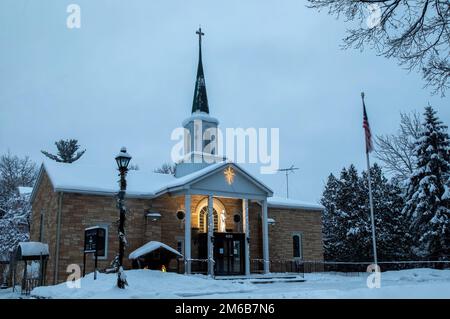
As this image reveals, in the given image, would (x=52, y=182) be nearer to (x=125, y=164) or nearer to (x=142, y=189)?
(x=142, y=189)

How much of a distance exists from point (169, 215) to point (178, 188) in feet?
6.33

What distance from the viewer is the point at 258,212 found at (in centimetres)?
2842

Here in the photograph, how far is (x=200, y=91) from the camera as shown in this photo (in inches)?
1221

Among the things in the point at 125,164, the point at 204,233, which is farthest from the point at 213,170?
the point at 125,164

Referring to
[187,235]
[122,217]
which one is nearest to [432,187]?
[187,235]

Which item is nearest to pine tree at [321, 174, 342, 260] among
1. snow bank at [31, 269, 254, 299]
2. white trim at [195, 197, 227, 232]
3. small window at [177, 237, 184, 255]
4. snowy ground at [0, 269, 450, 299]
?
white trim at [195, 197, 227, 232]

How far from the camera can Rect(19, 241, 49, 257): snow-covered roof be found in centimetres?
2166

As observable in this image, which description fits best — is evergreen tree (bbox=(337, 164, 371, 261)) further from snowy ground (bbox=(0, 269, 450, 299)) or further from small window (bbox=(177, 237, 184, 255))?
snowy ground (bbox=(0, 269, 450, 299))

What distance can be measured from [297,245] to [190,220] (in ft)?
28.6

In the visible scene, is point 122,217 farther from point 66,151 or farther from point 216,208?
point 66,151

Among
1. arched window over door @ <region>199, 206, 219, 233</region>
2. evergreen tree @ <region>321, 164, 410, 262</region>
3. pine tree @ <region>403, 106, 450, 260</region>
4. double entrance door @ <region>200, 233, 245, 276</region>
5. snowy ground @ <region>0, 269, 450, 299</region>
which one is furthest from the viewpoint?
evergreen tree @ <region>321, 164, 410, 262</region>

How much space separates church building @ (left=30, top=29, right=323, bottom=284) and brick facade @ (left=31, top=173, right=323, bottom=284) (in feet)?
0.15

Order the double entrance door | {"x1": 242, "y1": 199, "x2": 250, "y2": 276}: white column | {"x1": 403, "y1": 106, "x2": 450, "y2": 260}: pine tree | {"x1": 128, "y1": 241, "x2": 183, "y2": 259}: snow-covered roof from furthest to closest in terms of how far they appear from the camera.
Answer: {"x1": 403, "y1": 106, "x2": 450, "y2": 260}: pine tree → the double entrance door → {"x1": 242, "y1": 199, "x2": 250, "y2": 276}: white column → {"x1": 128, "y1": 241, "x2": 183, "y2": 259}: snow-covered roof

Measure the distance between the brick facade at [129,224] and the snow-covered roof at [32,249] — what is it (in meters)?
0.36
